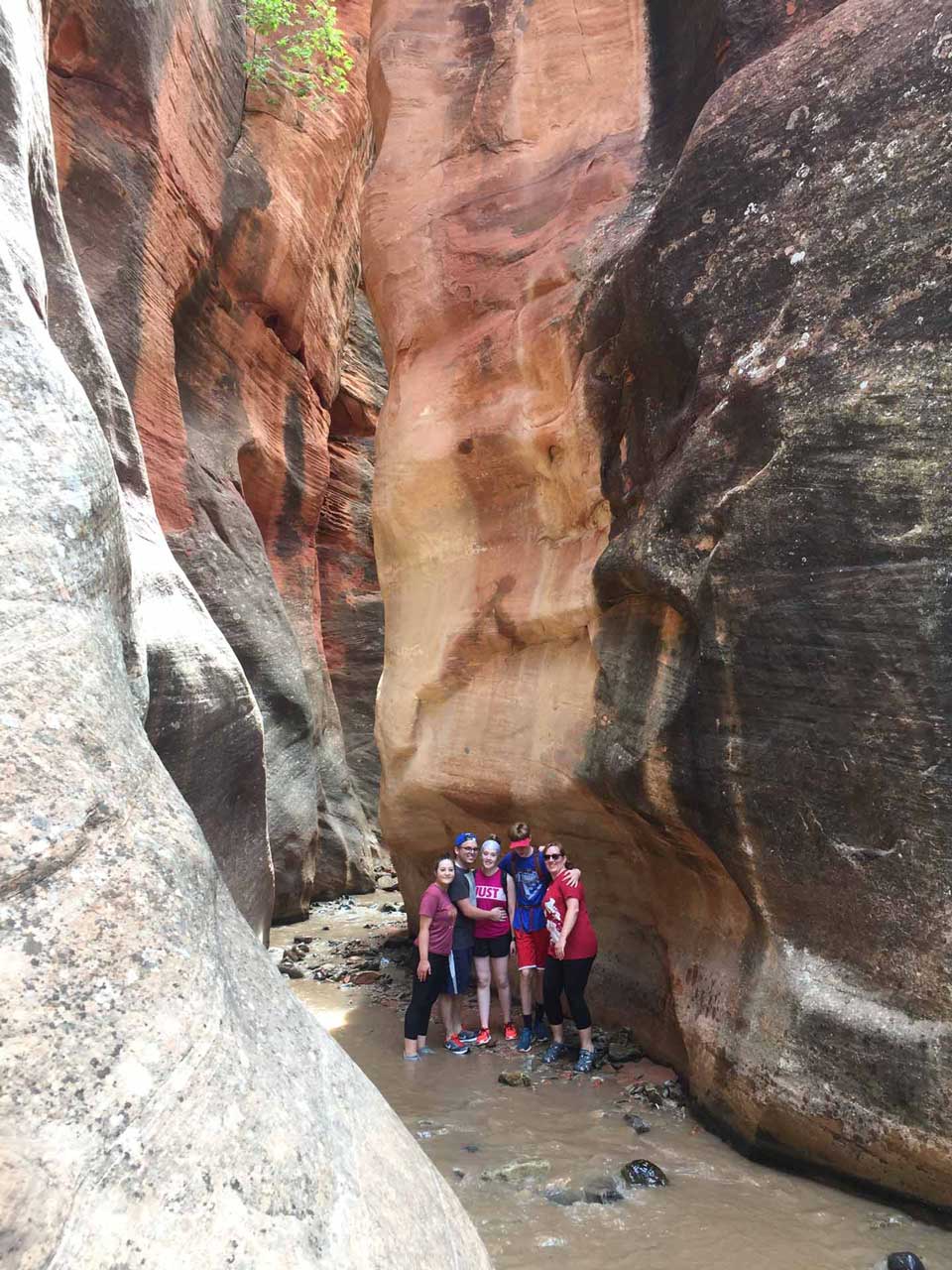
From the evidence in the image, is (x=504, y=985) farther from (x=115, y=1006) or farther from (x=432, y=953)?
(x=115, y=1006)

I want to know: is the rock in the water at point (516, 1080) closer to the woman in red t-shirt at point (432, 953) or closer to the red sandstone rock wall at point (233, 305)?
the woman in red t-shirt at point (432, 953)

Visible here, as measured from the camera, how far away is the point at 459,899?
17.8 ft

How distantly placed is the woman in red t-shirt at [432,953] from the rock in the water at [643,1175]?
1.78 meters

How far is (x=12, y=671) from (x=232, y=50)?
1085 centimetres

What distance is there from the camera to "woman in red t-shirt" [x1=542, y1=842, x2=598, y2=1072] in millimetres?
5070

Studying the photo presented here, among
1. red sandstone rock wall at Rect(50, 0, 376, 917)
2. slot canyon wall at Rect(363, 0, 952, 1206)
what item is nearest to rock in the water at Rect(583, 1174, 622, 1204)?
slot canyon wall at Rect(363, 0, 952, 1206)

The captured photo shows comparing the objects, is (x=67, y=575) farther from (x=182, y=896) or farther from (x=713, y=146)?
(x=713, y=146)

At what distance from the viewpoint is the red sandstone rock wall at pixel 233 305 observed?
8.30 m

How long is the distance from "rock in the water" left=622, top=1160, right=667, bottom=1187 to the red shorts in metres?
1.82

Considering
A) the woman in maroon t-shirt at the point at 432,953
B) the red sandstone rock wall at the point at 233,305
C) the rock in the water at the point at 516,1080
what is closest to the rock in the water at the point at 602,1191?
the rock in the water at the point at 516,1080

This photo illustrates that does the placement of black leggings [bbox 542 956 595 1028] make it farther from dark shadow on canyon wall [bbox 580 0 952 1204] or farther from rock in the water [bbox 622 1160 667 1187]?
rock in the water [bbox 622 1160 667 1187]

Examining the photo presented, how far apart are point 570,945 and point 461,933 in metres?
0.70

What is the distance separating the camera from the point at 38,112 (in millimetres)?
4055

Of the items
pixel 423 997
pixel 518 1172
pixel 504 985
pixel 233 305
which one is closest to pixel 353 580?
pixel 233 305
